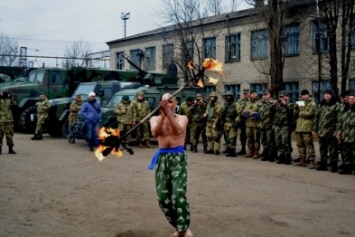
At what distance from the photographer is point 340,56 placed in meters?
22.8

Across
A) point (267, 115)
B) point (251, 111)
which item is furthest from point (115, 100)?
point (267, 115)

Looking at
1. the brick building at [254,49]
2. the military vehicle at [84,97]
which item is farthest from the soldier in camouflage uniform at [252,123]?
the brick building at [254,49]

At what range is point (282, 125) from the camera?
11805 millimetres

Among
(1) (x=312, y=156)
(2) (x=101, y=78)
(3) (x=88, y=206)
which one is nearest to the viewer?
(3) (x=88, y=206)

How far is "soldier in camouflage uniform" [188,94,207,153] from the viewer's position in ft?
46.7

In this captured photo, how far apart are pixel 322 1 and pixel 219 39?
9.62 m

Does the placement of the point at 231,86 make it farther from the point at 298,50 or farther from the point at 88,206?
the point at 88,206

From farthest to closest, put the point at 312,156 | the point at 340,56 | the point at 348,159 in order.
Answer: the point at 340,56
the point at 312,156
the point at 348,159

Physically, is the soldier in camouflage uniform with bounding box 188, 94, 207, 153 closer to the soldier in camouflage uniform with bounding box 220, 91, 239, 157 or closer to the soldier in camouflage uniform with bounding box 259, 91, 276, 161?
the soldier in camouflage uniform with bounding box 220, 91, 239, 157

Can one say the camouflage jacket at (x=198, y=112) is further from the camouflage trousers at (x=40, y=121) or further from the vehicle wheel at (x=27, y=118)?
the vehicle wheel at (x=27, y=118)

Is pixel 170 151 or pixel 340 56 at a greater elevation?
pixel 340 56

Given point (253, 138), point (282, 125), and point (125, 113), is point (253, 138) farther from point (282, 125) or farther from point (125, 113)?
point (125, 113)

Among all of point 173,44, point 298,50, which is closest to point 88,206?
point 298,50

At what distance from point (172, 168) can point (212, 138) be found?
8522 millimetres
